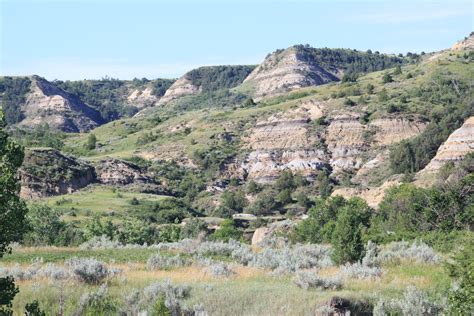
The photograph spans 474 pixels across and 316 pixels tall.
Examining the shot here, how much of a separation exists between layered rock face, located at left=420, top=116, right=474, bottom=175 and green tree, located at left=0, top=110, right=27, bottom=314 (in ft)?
251

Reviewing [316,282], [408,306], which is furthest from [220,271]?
[408,306]

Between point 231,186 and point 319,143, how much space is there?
17256 millimetres

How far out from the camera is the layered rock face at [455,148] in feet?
272

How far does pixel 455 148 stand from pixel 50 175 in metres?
61.2

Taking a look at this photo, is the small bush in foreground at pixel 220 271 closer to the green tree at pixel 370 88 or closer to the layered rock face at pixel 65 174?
the layered rock face at pixel 65 174

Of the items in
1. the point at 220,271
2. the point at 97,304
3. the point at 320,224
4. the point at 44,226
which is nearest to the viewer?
the point at 97,304

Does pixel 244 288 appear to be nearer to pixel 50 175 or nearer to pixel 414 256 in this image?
pixel 414 256

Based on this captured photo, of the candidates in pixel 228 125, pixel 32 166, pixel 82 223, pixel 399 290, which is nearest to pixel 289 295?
pixel 399 290

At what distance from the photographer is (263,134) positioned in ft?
394

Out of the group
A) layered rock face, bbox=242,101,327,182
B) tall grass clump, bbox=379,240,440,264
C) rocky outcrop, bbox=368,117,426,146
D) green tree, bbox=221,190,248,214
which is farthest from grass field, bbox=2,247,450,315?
rocky outcrop, bbox=368,117,426,146

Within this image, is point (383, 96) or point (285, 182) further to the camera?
point (383, 96)

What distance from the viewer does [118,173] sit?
109 metres

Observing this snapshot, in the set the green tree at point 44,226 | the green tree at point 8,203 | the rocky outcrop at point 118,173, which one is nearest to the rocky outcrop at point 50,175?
the rocky outcrop at point 118,173

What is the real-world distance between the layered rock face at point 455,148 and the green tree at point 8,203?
76402 millimetres
